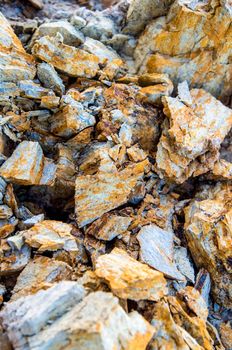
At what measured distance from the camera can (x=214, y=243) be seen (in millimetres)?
11117

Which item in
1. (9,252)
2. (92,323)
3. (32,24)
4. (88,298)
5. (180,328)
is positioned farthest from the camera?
(32,24)

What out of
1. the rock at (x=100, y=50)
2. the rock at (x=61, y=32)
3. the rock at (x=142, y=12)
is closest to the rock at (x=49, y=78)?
the rock at (x=61, y=32)

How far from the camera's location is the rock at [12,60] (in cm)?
1178

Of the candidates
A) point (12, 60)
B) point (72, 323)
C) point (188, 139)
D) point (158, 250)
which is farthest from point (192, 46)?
point (72, 323)


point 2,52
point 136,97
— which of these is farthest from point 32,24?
point 136,97

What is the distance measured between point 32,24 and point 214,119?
345 inches

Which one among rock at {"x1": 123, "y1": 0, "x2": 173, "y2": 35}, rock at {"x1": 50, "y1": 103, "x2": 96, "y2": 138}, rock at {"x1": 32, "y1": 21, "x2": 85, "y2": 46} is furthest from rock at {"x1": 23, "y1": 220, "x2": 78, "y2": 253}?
rock at {"x1": 123, "y1": 0, "x2": 173, "y2": 35}

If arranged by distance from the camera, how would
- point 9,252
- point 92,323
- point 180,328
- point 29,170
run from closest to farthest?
1. point 92,323
2. point 180,328
3. point 9,252
4. point 29,170

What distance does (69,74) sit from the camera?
12750 mm

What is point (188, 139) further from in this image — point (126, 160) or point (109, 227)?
point (109, 227)

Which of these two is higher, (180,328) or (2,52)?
(2,52)

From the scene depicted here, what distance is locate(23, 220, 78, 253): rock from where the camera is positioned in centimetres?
955

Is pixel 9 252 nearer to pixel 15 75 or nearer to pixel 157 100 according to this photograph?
pixel 15 75

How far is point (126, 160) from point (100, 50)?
5247 mm
